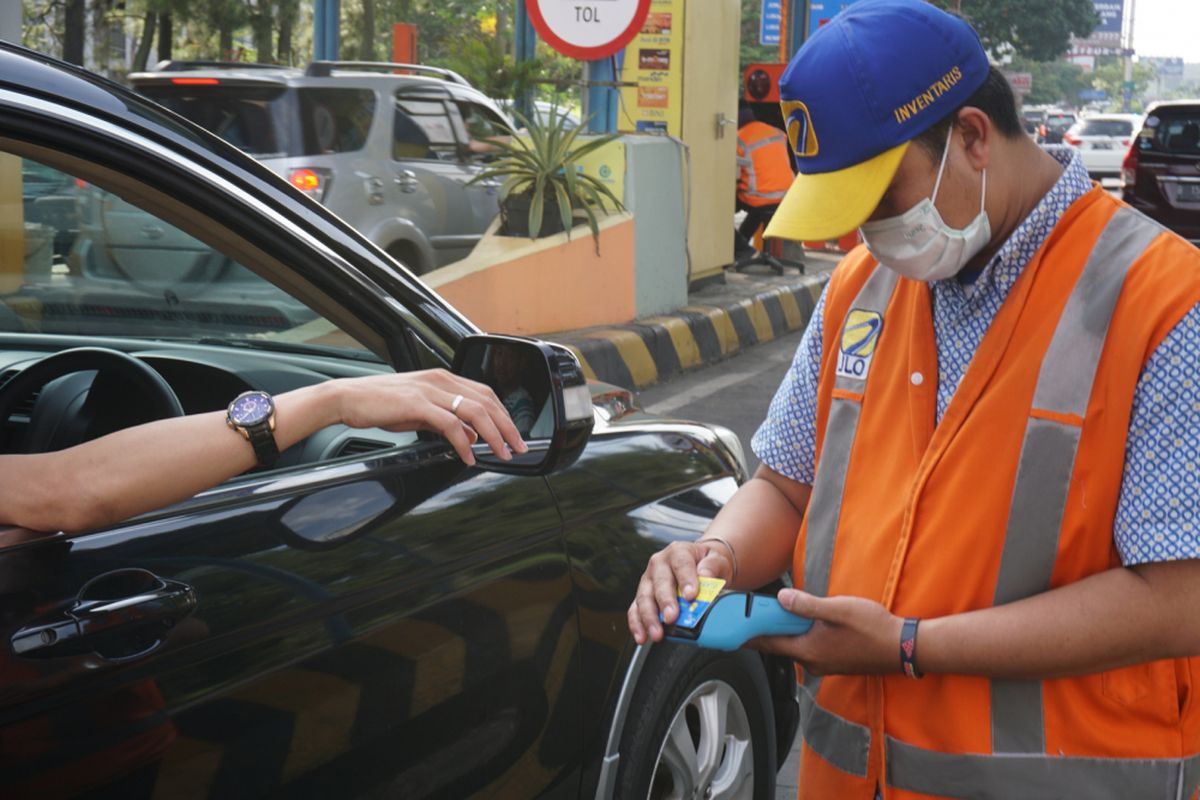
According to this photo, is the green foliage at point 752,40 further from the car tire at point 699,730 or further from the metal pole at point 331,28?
the car tire at point 699,730

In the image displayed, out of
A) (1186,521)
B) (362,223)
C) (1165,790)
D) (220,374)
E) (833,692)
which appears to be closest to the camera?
(1186,521)

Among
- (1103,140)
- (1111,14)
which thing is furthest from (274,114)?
(1111,14)

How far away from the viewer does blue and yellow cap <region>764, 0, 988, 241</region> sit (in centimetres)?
155

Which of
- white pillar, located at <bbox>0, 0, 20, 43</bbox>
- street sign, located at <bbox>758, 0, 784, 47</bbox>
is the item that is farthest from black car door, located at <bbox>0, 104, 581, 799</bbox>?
street sign, located at <bbox>758, 0, 784, 47</bbox>

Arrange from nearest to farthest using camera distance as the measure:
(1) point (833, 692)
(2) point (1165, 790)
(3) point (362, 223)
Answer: (2) point (1165, 790) < (1) point (833, 692) < (3) point (362, 223)

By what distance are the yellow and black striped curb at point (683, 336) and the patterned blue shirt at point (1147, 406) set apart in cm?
552

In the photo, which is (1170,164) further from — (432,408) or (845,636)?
(845,636)

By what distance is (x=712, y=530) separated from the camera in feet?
6.19

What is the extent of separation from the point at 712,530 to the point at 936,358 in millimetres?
382

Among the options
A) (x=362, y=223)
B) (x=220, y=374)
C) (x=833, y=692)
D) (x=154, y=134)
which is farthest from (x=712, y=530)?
(x=362, y=223)

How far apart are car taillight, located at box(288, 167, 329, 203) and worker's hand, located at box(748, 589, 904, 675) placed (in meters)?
7.74

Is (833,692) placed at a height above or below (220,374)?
below

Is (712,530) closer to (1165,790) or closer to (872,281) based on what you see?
(872,281)

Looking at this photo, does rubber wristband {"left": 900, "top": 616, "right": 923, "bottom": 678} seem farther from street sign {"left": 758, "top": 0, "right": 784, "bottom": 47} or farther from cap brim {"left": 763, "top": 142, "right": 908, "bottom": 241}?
street sign {"left": 758, "top": 0, "right": 784, "bottom": 47}
